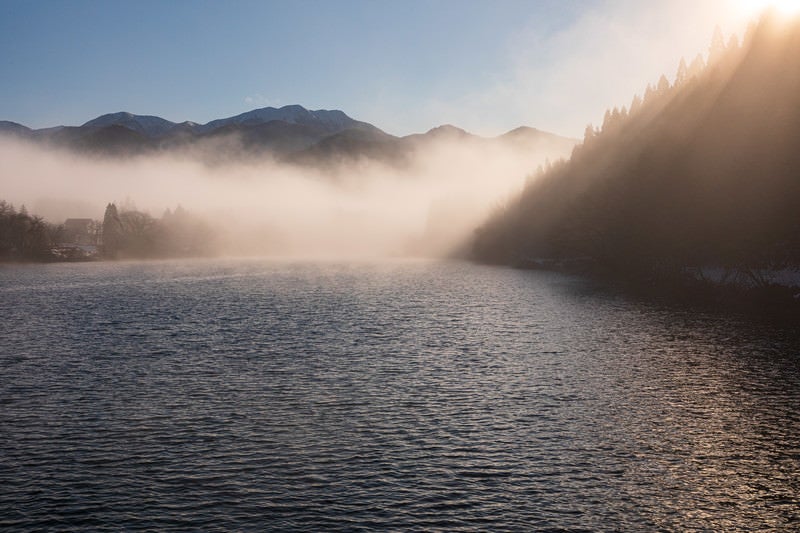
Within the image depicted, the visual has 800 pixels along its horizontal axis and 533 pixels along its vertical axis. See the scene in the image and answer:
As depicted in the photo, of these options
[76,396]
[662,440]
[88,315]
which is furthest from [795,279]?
[88,315]

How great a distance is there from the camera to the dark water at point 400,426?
25.6 meters

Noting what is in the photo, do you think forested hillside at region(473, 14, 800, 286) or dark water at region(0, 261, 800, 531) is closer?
dark water at region(0, 261, 800, 531)

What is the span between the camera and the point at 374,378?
49281mm

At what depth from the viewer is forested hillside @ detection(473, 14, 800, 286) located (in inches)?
3853

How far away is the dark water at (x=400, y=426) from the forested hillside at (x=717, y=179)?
2964cm

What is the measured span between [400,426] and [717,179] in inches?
4039

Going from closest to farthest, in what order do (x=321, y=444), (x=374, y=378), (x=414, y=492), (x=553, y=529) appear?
(x=553, y=529) → (x=414, y=492) → (x=321, y=444) → (x=374, y=378)

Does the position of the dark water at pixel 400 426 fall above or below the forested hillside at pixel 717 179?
below

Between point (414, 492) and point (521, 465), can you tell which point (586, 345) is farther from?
point (414, 492)

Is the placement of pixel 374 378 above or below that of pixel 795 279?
below

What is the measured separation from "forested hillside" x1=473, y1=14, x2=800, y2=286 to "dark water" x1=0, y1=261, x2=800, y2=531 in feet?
97.2

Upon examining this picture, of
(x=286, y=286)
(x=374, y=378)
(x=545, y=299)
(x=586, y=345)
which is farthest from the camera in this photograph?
(x=286, y=286)

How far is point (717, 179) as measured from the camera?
114 meters

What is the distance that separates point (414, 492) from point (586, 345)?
42.9 metres
